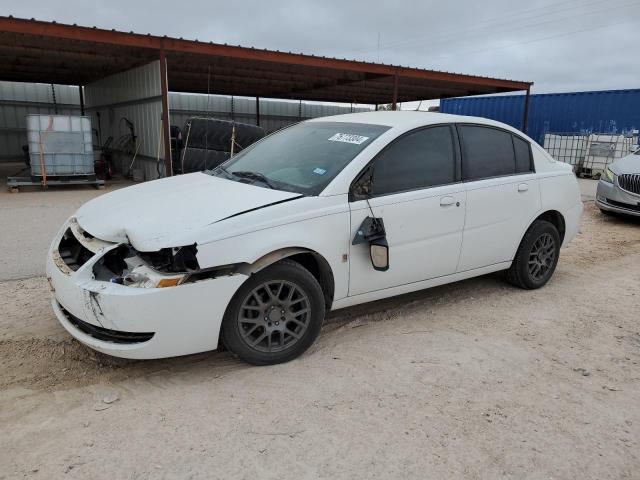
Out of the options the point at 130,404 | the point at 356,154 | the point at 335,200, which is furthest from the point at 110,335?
the point at 356,154

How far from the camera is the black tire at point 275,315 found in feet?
10.2

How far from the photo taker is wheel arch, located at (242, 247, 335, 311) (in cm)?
314

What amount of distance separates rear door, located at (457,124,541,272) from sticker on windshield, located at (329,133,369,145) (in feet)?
3.26

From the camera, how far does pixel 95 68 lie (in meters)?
15.6

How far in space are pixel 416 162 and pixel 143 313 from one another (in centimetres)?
233

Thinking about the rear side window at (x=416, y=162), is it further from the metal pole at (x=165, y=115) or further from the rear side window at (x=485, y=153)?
the metal pole at (x=165, y=115)

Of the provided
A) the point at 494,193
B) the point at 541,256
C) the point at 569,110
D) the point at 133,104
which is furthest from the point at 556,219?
the point at 569,110

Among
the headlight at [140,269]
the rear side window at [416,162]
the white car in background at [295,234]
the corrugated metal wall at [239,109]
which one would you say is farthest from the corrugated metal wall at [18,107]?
the rear side window at [416,162]

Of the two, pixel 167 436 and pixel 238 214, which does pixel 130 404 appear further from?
pixel 238 214

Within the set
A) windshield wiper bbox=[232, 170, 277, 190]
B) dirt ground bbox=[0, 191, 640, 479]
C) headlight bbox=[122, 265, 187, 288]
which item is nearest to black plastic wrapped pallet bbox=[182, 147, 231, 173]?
dirt ground bbox=[0, 191, 640, 479]

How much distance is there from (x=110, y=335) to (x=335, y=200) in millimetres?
1648

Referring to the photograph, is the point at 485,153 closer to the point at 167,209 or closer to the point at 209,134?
the point at 167,209

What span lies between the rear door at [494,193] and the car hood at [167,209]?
1.71 metres

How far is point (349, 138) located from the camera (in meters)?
3.93
